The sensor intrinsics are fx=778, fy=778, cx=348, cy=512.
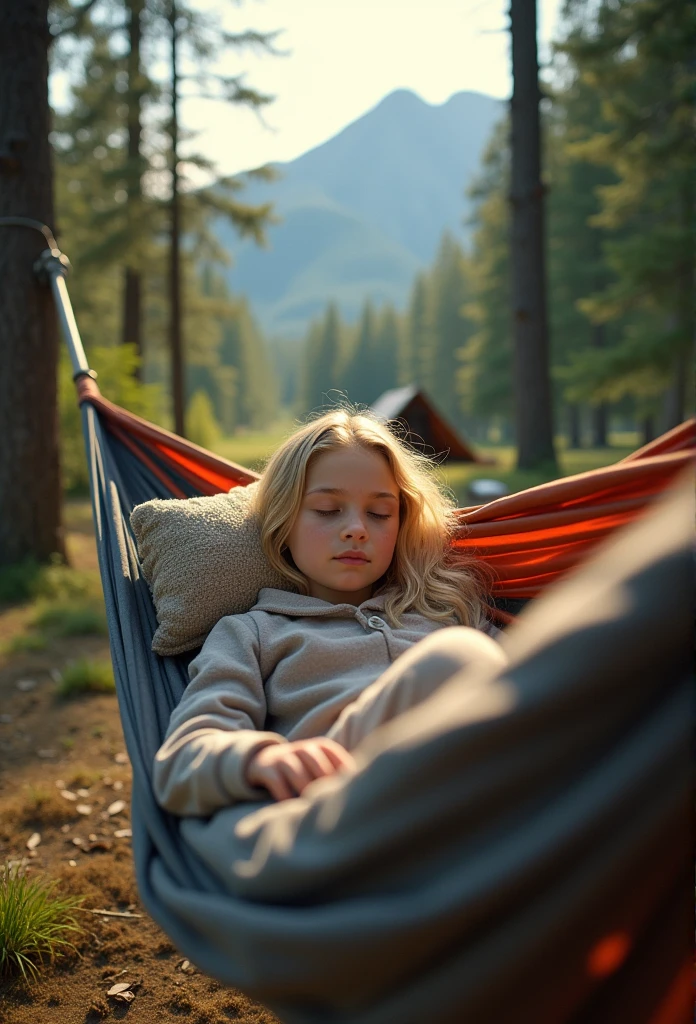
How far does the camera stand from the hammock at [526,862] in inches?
26.2

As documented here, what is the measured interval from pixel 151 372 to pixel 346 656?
122 feet

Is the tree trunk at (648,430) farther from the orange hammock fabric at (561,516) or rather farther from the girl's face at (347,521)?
the girl's face at (347,521)

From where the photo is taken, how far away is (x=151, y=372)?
121 ft

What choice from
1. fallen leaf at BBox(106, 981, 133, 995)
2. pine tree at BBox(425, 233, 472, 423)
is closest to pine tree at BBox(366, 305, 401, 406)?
pine tree at BBox(425, 233, 472, 423)

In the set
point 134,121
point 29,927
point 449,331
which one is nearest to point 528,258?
point 134,121

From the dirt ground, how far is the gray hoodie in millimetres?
680

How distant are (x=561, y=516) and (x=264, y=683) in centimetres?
68

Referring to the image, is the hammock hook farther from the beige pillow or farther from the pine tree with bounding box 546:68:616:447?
the pine tree with bounding box 546:68:616:447

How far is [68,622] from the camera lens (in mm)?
3775

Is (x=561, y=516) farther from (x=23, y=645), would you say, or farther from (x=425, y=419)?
(x=425, y=419)

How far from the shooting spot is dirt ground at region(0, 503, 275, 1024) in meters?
1.56

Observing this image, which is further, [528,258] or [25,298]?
[528,258]

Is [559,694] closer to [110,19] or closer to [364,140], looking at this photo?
[110,19]

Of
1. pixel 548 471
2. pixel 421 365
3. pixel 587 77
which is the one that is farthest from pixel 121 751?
pixel 421 365
